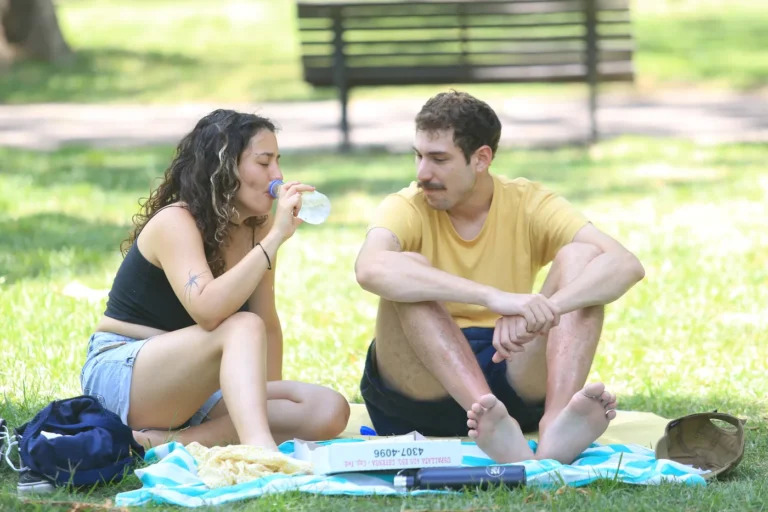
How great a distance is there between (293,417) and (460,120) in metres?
1.23

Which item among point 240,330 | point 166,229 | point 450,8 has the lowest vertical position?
point 240,330

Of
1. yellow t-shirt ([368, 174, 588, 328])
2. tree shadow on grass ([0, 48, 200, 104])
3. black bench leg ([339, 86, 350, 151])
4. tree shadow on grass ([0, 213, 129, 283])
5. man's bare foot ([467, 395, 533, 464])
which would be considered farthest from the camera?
Answer: tree shadow on grass ([0, 48, 200, 104])

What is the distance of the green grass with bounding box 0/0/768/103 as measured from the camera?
16.1 m

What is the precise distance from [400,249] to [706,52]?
Answer: 1572 centimetres

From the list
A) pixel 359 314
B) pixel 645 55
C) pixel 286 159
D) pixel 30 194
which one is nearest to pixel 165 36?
pixel 645 55

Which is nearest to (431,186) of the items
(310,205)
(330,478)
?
(310,205)

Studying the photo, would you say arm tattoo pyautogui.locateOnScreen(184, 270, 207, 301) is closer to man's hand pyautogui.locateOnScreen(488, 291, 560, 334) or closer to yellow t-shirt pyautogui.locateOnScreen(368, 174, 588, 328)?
yellow t-shirt pyautogui.locateOnScreen(368, 174, 588, 328)

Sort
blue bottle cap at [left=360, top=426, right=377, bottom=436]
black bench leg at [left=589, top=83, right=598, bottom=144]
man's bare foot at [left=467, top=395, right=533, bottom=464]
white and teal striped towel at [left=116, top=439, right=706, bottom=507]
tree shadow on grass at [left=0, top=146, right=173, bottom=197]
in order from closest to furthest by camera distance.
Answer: white and teal striped towel at [left=116, top=439, right=706, bottom=507], man's bare foot at [left=467, top=395, right=533, bottom=464], blue bottle cap at [left=360, top=426, right=377, bottom=436], tree shadow on grass at [left=0, top=146, right=173, bottom=197], black bench leg at [left=589, top=83, right=598, bottom=144]

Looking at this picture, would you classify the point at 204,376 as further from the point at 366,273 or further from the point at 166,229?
the point at 366,273

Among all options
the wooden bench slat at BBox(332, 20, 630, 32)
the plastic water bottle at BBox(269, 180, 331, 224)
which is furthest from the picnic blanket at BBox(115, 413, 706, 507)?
the wooden bench slat at BBox(332, 20, 630, 32)

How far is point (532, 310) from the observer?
3.89m

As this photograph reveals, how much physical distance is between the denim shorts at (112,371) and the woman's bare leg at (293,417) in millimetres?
116

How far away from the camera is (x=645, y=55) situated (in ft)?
61.0

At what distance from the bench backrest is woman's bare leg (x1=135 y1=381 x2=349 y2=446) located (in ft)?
23.6
